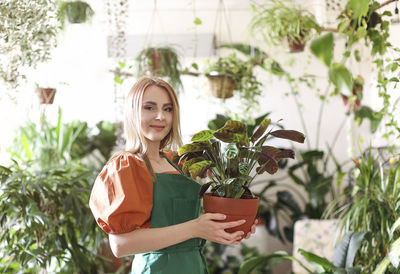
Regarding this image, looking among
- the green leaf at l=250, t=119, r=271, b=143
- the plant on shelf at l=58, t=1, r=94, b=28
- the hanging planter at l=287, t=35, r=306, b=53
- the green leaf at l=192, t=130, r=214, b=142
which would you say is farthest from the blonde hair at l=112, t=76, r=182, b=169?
the hanging planter at l=287, t=35, r=306, b=53

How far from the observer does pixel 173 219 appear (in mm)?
1732

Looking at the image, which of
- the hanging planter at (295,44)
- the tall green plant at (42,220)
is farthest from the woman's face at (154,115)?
the hanging planter at (295,44)

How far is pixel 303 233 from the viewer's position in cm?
380

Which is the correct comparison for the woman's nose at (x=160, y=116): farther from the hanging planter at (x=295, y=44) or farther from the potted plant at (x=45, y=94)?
the hanging planter at (x=295, y=44)

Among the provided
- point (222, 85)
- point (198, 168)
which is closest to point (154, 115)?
point (198, 168)

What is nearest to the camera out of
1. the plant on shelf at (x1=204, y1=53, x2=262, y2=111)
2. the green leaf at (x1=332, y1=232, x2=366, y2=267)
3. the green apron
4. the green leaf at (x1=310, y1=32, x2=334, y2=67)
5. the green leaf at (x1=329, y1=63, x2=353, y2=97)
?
the green leaf at (x1=310, y1=32, x2=334, y2=67)

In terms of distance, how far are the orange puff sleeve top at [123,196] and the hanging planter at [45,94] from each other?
1408mm

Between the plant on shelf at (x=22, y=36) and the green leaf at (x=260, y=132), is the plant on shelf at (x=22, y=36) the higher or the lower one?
the higher one

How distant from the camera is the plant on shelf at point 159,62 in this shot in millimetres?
3263

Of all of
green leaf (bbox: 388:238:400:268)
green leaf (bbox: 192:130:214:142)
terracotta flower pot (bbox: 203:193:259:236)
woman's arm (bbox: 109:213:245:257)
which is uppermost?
green leaf (bbox: 192:130:214:142)

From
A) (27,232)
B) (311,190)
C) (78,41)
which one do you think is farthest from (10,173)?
(311,190)

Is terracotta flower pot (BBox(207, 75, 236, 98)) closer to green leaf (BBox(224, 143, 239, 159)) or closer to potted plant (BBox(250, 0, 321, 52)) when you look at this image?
potted plant (BBox(250, 0, 321, 52))

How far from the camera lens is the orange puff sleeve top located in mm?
1583

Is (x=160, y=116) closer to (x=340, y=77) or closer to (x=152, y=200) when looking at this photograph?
(x=152, y=200)
